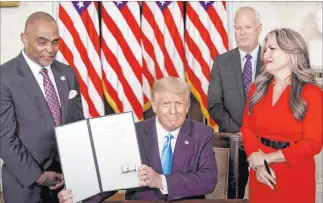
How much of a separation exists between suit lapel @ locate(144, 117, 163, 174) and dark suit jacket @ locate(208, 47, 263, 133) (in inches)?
45.9

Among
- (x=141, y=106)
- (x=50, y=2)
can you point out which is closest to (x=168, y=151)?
(x=141, y=106)

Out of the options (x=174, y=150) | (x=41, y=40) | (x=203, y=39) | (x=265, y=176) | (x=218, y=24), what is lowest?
(x=265, y=176)

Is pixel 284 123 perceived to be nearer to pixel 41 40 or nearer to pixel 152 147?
pixel 152 147

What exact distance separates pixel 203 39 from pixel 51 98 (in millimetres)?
2426

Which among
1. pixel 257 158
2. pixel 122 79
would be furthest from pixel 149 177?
pixel 122 79

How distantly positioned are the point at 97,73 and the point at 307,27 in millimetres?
2173

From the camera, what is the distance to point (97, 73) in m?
4.89

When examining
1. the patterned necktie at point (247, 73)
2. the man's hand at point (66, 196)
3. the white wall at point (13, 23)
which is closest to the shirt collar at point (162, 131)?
the man's hand at point (66, 196)

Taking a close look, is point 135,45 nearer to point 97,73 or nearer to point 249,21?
point 97,73

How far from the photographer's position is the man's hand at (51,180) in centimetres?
268

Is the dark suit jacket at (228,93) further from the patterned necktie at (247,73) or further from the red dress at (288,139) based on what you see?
the red dress at (288,139)

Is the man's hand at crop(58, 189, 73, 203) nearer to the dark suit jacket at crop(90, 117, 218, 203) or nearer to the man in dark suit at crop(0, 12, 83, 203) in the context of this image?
the dark suit jacket at crop(90, 117, 218, 203)

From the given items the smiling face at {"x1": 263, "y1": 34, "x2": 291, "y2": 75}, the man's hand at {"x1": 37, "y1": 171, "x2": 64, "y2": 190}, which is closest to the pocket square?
the man's hand at {"x1": 37, "y1": 171, "x2": 64, "y2": 190}

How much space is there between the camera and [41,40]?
2730 millimetres
